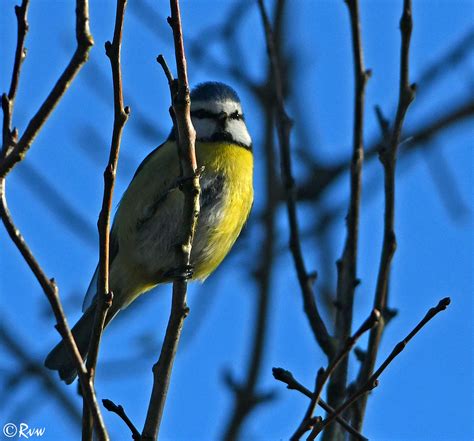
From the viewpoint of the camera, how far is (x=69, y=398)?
3.80 meters

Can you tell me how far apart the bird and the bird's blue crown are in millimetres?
28

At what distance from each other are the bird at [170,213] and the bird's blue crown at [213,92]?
28 millimetres

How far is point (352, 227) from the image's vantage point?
2707 mm

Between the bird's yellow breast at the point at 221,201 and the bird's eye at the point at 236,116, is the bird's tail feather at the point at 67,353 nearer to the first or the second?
the bird's yellow breast at the point at 221,201

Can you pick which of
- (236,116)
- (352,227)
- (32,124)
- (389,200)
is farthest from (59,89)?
(236,116)

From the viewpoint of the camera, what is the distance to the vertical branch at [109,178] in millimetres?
1758

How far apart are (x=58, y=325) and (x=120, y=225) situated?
1.72m

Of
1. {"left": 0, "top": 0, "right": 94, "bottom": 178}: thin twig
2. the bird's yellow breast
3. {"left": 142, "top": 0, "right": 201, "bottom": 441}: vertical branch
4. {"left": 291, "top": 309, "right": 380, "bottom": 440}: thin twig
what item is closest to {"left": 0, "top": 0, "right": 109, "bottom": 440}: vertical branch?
{"left": 0, "top": 0, "right": 94, "bottom": 178}: thin twig

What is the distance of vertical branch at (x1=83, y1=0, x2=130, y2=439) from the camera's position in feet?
5.77

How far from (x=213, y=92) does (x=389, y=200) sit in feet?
4.69

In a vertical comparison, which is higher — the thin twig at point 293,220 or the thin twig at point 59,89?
the thin twig at point 293,220

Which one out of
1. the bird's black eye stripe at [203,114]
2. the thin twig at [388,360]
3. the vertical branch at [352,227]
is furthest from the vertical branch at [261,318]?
the thin twig at [388,360]

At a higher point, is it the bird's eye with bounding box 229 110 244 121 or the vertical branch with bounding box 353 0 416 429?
the bird's eye with bounding box 229 110 244 121

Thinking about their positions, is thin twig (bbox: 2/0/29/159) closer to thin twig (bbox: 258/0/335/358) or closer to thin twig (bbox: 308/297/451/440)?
thin twig (bbox: 308/297/451/440)
